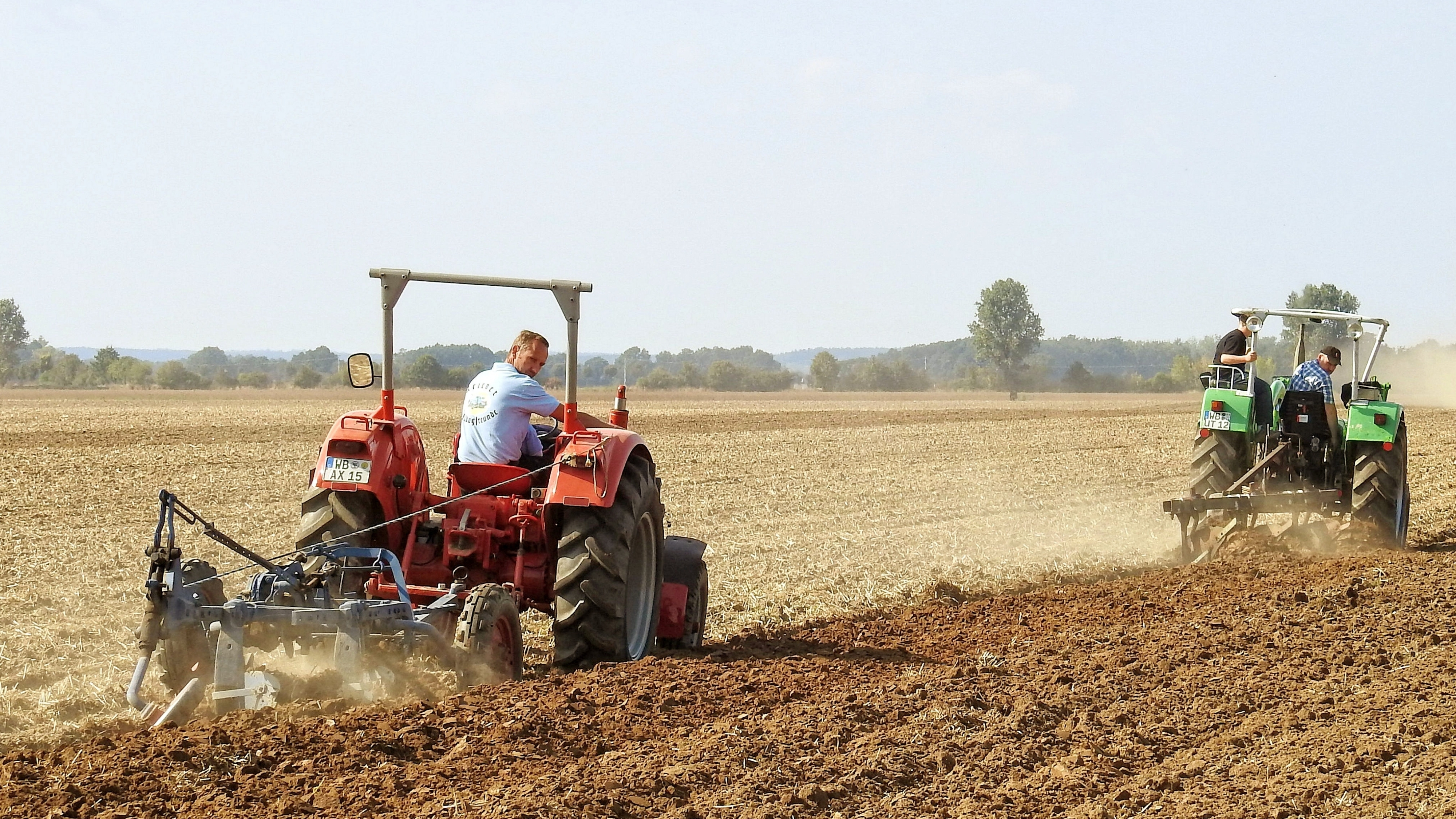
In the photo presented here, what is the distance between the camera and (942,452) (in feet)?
72.5

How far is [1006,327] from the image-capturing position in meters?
84.6

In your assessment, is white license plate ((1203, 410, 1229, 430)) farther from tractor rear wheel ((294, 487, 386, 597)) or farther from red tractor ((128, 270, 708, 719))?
tractor rear wheel ((294, 487, 386, 597))

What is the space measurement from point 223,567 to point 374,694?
16.8 ft

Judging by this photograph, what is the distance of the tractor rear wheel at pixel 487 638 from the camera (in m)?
5.12

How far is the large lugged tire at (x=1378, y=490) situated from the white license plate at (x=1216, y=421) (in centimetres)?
102

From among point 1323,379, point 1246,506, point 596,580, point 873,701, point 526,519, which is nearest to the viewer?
point 873,701

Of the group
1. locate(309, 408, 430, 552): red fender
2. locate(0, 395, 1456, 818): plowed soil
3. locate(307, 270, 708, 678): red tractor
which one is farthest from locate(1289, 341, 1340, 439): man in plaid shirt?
locate(309, 408, 430, 552): red fender

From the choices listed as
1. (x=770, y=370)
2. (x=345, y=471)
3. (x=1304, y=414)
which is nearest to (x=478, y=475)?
(x=345, y=471)

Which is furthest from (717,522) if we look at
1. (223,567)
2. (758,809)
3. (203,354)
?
(203,354)

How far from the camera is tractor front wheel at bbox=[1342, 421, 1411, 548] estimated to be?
33.8ft

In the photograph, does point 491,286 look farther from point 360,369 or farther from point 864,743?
point 864,743

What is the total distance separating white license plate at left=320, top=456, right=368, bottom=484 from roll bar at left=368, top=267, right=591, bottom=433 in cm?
33

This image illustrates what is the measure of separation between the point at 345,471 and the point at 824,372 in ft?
234

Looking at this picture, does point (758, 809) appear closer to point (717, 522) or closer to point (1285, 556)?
point (1285, 556)
